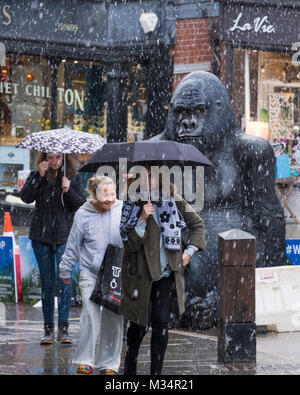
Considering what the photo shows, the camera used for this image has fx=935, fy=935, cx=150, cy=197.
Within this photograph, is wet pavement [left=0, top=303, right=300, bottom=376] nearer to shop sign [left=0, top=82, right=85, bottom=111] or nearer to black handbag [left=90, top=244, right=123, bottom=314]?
black handbag [left=90, top=244, right=123, bottom=314]

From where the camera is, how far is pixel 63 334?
A: 8.18 metres

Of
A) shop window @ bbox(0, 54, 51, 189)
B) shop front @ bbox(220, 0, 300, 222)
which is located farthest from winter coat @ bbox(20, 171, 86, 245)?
shop front @ bbox(220, 0, 300, 222)

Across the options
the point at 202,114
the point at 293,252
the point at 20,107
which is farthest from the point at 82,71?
the point at 202,114

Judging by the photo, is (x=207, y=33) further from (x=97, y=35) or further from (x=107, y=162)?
(x=107, y=162)

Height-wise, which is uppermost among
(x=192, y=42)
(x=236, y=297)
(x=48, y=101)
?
(x=192, y=42)

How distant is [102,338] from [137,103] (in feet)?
39.7

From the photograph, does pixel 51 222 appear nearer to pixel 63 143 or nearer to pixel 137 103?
pixel 63 143

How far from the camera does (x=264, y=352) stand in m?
8.07

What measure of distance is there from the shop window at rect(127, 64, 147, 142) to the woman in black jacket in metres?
10.5

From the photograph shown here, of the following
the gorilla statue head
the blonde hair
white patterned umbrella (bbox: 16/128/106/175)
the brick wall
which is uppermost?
the brick wall

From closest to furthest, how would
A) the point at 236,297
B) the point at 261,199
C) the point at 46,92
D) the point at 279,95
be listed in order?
the point at 236,297 → the point at 261,199 → the point at 46,92 → the point at 279,95

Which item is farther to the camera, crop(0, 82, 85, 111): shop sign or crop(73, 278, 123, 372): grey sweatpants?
crop(0, 82, 85, 111): shop sign

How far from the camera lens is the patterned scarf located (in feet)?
21.0

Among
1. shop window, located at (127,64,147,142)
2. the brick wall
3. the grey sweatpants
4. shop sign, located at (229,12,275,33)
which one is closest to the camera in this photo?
the grey sweatpants
